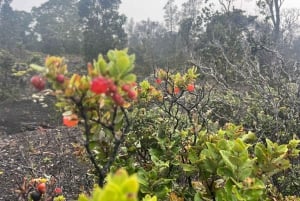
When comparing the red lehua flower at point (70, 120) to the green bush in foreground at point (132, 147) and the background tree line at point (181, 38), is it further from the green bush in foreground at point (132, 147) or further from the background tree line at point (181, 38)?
the background tree line at point (181, 38)

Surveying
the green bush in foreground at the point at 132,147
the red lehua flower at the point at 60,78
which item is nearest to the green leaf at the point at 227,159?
the green bush in foreground at the point at 132,147

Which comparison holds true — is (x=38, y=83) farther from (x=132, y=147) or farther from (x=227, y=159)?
(x=132, y=147)

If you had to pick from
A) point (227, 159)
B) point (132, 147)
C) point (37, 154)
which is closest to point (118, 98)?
point (227, 159)

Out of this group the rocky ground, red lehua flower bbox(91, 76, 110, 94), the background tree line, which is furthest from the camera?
the background tree line

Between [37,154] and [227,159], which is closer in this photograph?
[227,159]

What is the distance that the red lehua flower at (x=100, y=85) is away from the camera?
97 centimetres

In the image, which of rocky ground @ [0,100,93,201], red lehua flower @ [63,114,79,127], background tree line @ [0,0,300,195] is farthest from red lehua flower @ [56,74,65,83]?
background tree line @ [0,0,300,195]

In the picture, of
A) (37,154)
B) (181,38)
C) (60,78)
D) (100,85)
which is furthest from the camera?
(181,38)

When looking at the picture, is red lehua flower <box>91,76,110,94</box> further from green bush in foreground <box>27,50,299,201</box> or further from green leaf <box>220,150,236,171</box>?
green leaf <box>220,150,236,171</box>

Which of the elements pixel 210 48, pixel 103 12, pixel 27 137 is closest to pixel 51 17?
pixel 103 12

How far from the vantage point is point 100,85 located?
3.20 ft

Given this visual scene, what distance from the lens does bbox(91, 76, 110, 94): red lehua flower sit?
3.18ft

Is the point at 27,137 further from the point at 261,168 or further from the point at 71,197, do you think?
the point at 261,168

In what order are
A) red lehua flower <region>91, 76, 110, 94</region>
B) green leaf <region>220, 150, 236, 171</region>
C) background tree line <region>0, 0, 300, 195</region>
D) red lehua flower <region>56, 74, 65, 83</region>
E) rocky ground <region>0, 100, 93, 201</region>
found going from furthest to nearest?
1. background tree line <region>0, 0, 300, 195</region>
2. rocky ground <region>0, 100, 93, 201</region>
3. green leaf <region>220, 150, 236, 171</region>
4. red lehua flower <region>56, 74, 65, 83</region>
5. red lehua flower <region>91, 76, 110, 94</region>
